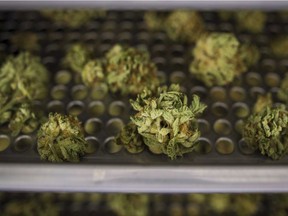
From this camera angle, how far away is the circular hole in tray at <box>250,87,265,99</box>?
0.81 metres

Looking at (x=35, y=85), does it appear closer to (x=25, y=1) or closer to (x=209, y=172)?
(x=25, y=1)

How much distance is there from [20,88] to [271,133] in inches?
19.0

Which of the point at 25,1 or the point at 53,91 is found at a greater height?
the point at 25,1

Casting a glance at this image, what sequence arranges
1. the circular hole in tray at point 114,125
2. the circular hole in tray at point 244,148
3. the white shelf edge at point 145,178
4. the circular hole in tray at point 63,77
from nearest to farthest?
the white shelf edge at point 145,178
the circular hole in tray at point 244,148
the circular hole in tray at point 114,125
the circular hole in tray at point 63,77

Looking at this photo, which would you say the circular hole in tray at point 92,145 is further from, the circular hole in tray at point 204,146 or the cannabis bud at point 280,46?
the cannabis bud at point 280,46

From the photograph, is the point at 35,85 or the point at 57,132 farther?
the point at 35,85

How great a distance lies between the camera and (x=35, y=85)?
0.80 m

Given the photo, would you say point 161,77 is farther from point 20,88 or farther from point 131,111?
point 20,88

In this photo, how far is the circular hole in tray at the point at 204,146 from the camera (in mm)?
663

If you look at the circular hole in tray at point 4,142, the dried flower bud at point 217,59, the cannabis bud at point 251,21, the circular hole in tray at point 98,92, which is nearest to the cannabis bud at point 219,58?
the dried flower bud at point 217,59

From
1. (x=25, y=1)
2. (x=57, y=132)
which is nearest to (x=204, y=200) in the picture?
(x=57, y=132)

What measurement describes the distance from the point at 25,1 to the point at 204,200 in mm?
573

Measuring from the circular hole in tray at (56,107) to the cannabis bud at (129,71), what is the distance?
0.11m

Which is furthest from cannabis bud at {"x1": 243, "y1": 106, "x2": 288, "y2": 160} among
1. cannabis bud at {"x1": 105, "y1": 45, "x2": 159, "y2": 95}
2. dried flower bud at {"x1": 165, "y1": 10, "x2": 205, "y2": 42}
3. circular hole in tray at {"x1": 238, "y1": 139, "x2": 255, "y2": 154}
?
dried flower bud at {"x1": 165, "y1": 10, "x2": 205, "y2": 42}
